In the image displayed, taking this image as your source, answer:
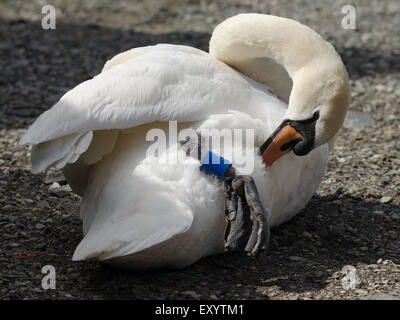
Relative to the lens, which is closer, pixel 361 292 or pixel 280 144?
pixel 361 292

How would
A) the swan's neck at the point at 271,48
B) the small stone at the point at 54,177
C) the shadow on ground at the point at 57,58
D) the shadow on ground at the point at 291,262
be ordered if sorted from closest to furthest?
the shadow on ground at the point at 291,262 → the swan's neck at the point at 271,48 → the small stone at the point at 54,177 → the shadow on ground at the point at 57,58

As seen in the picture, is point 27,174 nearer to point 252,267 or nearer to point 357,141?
point 252,267

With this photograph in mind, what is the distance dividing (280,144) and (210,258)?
76 centimetres

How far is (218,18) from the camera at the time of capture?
10.4 m

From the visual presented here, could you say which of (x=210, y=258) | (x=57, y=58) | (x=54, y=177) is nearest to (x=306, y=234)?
(x=210, y=258)

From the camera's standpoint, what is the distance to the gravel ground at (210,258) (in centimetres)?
399

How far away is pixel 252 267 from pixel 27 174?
84.3 inches

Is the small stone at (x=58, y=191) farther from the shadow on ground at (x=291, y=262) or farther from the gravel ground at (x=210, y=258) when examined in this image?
the shadow on ground at (x=291, y=262)

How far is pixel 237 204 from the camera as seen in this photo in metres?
4.02

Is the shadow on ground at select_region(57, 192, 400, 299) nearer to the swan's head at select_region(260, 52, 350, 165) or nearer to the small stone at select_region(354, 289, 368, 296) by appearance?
the small stone at select_region(354, 289, 368, 296)

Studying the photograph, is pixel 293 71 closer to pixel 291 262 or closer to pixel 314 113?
pixel 314 113

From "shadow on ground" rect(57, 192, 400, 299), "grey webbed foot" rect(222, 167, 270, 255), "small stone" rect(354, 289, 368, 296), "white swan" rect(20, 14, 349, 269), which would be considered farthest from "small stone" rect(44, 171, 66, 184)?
"small stone" rect(354, 289, 368, 296)

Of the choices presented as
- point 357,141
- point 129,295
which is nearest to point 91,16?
point 357,141

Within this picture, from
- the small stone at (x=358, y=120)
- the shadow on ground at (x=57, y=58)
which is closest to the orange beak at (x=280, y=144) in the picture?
the small stone at (x=358, y=120)
